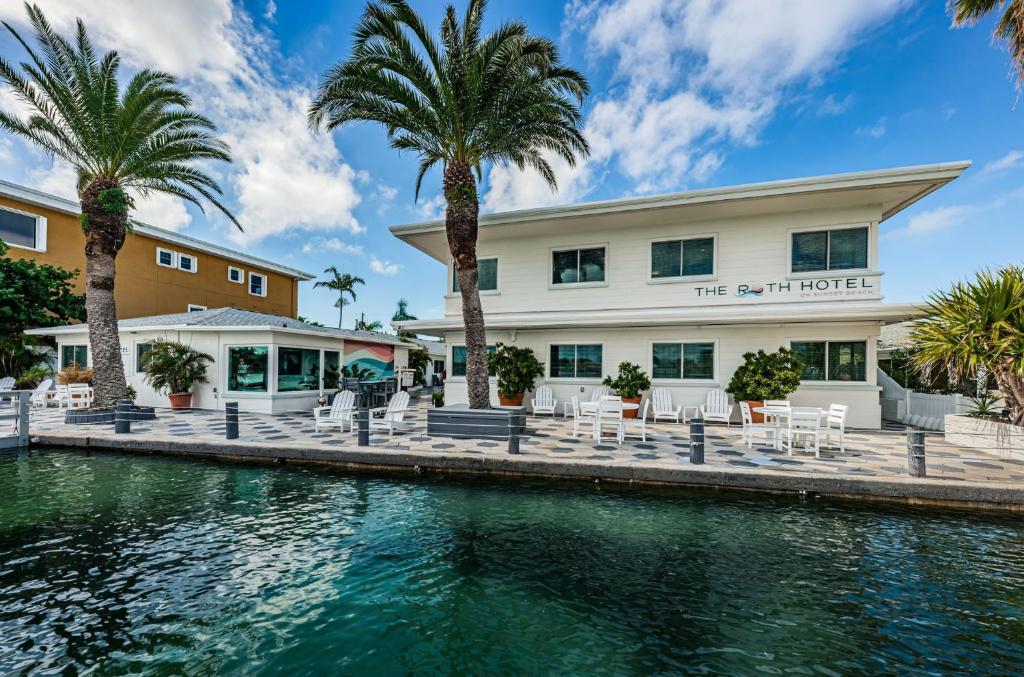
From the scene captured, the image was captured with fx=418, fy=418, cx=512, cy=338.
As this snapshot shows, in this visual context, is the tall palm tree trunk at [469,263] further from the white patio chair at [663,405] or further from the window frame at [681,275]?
the window frame at [681,275]

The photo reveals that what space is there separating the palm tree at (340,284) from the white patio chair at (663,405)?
128ft

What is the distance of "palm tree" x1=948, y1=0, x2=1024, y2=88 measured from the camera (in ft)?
26.9

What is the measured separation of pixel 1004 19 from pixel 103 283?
78.6 ft

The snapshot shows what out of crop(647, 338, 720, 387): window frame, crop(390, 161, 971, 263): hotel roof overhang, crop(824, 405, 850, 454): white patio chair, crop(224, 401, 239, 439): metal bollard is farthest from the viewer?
crop(647, 338, 720, 387): window frame

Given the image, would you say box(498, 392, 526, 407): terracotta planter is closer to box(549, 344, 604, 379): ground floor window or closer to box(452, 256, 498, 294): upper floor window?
box(549, 344, 604, 379): ground floor window

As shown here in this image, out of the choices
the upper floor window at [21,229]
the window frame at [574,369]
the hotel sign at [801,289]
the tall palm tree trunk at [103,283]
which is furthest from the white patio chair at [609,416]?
the upper floor window at [21,229]

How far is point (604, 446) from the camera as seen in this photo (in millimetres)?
9297

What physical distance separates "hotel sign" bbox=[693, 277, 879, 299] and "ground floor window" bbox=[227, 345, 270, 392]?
1522 centimetres

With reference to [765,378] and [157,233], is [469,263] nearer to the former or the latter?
[765,378]

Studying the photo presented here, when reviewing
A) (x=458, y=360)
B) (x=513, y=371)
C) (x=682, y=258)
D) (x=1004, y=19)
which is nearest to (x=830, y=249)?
(x=682, y=258)

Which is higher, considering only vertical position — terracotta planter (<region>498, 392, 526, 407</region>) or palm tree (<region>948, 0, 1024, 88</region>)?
palm tree (<region>948, 0, 1024, 88</region>)

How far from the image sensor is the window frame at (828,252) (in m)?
11.7

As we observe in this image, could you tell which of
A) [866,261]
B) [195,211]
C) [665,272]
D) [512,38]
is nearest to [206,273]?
[195,211]

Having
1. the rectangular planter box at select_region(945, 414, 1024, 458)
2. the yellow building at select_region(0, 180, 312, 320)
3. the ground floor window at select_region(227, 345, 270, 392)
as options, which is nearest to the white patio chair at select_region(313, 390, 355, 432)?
the ground floor window at select_region(227, 345, 270, 392)
